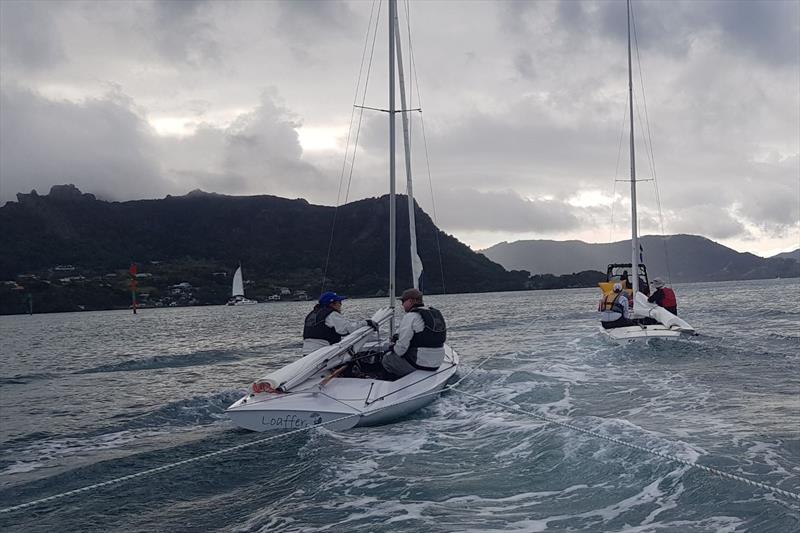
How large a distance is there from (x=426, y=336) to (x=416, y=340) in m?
0.21

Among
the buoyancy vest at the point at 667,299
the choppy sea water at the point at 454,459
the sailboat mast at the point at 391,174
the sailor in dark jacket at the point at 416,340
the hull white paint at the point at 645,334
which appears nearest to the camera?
the choppy sea water at the point at 454,459

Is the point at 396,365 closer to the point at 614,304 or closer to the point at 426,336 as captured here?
the point at 426,336

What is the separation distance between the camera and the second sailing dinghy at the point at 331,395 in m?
9.99

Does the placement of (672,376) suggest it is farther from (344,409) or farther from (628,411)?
(344,409)

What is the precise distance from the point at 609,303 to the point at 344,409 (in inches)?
629

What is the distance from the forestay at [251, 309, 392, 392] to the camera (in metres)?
10.5

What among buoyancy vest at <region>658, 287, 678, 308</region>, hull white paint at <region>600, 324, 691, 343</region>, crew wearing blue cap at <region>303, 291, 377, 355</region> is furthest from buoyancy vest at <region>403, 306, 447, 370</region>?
buoyancy vest at <region>658, 287, 678, 308</region>

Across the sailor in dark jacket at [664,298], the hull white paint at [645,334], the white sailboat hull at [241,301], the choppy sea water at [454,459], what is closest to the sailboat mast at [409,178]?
the choppy sea water at [454,459]

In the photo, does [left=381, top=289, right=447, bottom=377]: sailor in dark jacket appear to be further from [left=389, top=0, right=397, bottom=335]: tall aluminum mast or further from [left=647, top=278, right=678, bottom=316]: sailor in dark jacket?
[left=647, top=278, right=678, bottom=316]: sailor in dark jacket

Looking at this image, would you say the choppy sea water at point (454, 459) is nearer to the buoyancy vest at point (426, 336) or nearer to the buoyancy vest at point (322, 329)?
the buoyancy vest at point (426, 336)

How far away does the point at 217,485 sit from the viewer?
779 centimetres

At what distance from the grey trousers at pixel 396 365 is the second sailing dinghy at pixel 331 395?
0.14m

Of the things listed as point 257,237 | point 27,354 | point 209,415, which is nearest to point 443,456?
point 209,415

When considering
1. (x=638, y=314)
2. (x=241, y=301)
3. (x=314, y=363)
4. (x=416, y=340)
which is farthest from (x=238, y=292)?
(x=314, y=363)
